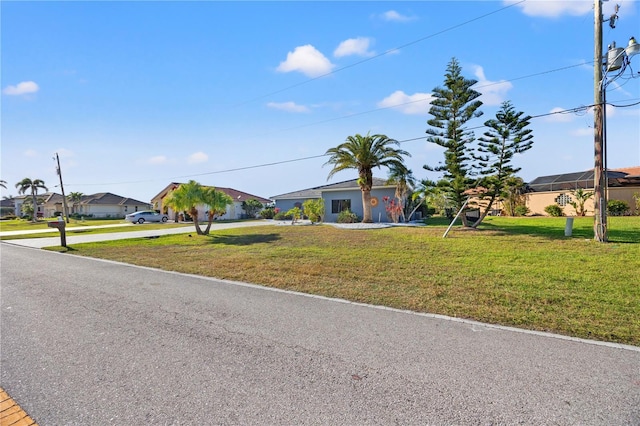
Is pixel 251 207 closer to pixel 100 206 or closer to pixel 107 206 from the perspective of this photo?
pixel 107 206

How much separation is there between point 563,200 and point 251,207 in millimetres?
31807

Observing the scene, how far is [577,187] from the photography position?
26500 millimetres

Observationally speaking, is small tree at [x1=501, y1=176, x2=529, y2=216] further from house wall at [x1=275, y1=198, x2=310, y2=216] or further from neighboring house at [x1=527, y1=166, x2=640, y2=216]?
house wall at [x1=275, y1=198, x2=310, y2=216]

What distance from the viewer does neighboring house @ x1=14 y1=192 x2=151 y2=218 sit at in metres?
54.9

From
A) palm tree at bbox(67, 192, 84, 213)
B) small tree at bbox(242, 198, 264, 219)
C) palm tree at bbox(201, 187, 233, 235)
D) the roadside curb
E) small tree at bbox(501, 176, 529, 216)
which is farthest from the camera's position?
palm tree at bbox(67, 192, 84, 213)

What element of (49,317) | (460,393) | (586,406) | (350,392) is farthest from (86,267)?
(586,406)

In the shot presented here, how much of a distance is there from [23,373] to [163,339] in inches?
53.2

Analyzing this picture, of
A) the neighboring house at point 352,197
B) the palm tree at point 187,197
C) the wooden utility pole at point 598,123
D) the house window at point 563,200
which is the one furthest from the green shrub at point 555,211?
the palm tree at point 187,197

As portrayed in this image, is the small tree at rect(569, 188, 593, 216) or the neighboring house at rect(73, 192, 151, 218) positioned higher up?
the neighboring house at rect(73, 192, 151, 218)

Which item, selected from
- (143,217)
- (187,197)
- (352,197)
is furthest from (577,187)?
(143,217)

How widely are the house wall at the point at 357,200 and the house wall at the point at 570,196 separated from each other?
13.4m

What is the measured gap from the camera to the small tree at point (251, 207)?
Answer: 41.2 meters

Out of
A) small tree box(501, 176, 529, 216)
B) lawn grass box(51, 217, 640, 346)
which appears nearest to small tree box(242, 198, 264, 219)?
small tree box(501, 176, 529, 216)

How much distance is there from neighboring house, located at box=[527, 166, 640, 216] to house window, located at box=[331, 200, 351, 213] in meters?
15.7
